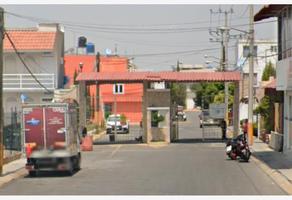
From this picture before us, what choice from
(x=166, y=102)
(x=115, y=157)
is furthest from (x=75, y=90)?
(x=115, y=157)

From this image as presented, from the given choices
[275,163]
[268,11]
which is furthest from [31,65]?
[275,163]

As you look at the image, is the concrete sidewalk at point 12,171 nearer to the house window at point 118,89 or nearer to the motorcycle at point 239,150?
the motorcycle at point 239,150

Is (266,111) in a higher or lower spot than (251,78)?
lower

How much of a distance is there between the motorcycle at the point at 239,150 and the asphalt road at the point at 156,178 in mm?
450

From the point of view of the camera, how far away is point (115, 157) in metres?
35.6

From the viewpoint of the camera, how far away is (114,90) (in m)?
87.7

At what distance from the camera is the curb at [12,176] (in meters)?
23.1

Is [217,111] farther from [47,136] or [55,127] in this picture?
[47,136]

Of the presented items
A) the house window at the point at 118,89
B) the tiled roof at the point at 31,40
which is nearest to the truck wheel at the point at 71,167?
the tiled roof at the point at 31,40

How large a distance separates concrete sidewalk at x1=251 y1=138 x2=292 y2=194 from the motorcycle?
620mm

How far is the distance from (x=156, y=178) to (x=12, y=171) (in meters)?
6.53

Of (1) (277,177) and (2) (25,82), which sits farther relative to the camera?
(2) (25,82)

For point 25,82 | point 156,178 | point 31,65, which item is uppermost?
point 31,65
